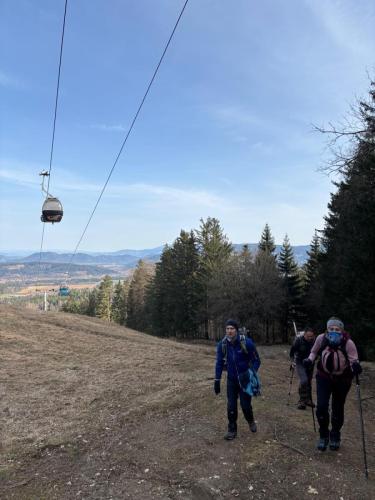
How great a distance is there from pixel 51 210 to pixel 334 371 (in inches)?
528

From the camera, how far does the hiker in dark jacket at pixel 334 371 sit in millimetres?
6082

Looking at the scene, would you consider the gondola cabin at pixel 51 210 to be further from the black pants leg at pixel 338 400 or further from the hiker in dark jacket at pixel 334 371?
the black pants leg at pixel 338 400

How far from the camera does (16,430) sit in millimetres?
8094

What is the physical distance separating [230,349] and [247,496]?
238cm

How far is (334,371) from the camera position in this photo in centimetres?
611

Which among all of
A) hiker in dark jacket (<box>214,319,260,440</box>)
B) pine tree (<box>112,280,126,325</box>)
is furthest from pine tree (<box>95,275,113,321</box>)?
hiker in dark jacket (<box>214,319,260,440</box>)

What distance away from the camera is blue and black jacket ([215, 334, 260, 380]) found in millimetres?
6930

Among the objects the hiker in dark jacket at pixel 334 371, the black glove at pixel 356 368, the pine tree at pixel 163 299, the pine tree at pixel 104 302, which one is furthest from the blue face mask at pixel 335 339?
the pine tree at pixel 104 302

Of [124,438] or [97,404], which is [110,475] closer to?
[124,438]

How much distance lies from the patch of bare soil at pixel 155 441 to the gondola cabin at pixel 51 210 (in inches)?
237

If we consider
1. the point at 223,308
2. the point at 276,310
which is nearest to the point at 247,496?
the point at 223,308

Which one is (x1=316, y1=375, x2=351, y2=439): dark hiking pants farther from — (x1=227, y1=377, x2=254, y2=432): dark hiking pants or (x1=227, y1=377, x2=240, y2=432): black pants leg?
(x1=227, y1=377, x2=240, y2=432): black pants leg

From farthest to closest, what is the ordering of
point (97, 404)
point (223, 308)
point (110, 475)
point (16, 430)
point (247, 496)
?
point (223, 308) < point (97, 404) < point (16, 430) < point (110, 475) < point (247, 496)

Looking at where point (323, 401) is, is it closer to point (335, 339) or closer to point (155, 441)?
point (335, 339)
